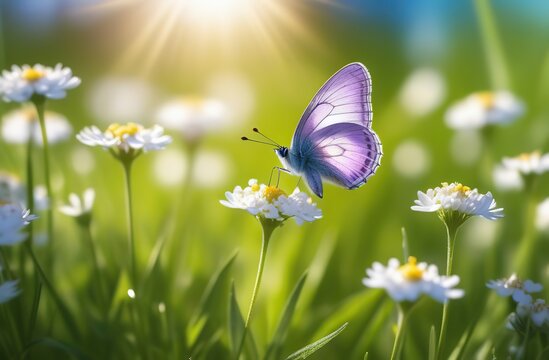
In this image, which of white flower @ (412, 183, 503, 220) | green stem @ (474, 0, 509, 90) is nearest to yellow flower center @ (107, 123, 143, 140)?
white flower @ (412, 183, 503, 220)

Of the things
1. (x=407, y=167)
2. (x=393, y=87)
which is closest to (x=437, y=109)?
(x=393, y=87)

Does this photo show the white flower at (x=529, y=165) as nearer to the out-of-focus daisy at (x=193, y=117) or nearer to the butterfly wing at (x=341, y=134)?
the butterfly wing at (x=341, y=134)

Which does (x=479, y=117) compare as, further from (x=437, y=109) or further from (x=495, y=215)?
(x=495, y=215)

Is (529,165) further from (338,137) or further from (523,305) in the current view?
(523,305)

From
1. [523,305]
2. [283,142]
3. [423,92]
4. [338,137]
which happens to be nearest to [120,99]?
[283,142]

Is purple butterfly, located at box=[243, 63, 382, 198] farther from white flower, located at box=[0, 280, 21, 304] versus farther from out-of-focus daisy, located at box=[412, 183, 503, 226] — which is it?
white flower, located at box=[0, 280, 21, 304]

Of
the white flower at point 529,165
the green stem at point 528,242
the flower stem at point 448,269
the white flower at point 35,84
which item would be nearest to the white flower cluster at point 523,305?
the flower stem at point 448,269
